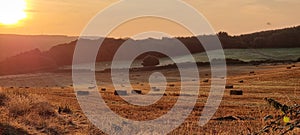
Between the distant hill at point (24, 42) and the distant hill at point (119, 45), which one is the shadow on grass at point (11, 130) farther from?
the distant hill at point (24, 42)

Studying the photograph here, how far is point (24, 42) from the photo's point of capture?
460ft

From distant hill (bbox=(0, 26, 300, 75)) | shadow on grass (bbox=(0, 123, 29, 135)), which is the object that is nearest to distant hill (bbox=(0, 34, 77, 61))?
distant hill (bbox=(0, 26, 300, 75))

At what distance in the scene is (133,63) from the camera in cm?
10138

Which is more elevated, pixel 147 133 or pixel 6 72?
pixel 6 72

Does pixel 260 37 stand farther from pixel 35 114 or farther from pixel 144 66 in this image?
pixel 35 114

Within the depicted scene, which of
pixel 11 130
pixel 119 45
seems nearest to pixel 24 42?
pixel 119 45

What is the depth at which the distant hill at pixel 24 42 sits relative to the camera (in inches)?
4914

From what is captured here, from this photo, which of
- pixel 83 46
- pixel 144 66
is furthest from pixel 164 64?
pixel 83 46

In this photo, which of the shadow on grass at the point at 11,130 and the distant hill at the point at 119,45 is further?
the distant hill at the point at 119,45

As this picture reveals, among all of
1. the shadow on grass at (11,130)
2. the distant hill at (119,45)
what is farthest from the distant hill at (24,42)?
the shadow on grass at (11,130)

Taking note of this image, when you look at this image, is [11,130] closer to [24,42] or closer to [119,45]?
[119,45]

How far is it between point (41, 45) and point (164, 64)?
167 feet

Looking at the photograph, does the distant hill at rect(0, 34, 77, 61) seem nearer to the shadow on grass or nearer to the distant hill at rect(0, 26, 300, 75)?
the distant hill at rect(0, 26, 300, 75)

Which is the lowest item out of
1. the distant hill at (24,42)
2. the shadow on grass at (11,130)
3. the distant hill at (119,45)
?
the shadow on grass at (11,130)
